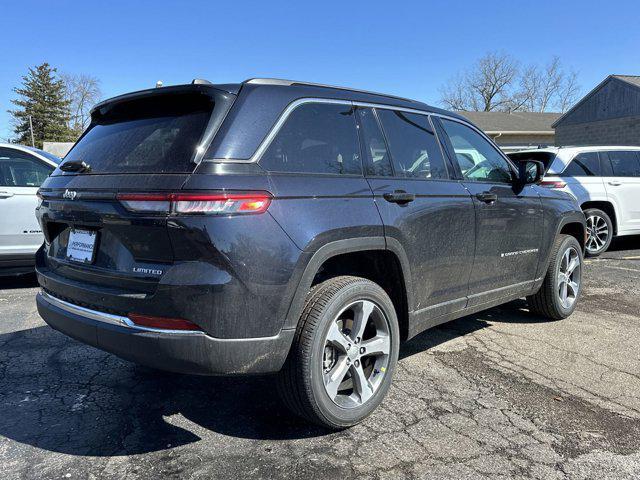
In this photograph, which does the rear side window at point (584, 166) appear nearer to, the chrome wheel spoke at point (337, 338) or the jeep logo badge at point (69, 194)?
the chrome wheel spoke at point (337, 338)

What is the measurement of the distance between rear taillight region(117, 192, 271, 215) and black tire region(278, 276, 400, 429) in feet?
2.02

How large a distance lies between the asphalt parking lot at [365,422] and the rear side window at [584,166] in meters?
4.43

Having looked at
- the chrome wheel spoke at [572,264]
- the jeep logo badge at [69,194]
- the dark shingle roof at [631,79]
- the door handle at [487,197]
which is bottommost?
the chrome wheel spoke at [572,264]

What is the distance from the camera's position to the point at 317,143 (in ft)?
9.42

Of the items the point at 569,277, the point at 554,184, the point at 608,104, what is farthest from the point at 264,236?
the point at 608,104

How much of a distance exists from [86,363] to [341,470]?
93.4 inches

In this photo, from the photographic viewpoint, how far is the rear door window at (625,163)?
8836mm

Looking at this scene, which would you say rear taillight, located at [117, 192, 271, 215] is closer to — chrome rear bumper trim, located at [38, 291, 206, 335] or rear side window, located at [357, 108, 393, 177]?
chrome rear bumper trim, located at [38, 291, 206, 335]

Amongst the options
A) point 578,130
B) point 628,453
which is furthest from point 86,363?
point 578,130

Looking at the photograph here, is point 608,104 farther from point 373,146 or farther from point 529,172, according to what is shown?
point 373,146

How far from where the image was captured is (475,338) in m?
4.51

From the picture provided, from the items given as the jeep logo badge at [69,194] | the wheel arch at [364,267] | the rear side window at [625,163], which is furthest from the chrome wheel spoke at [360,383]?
the rear side window at [625,163]

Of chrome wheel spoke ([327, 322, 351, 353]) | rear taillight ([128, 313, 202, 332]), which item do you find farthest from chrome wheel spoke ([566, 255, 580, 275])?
rear taillight ([128, 313, 202, 332])

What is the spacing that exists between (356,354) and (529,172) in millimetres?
2533
